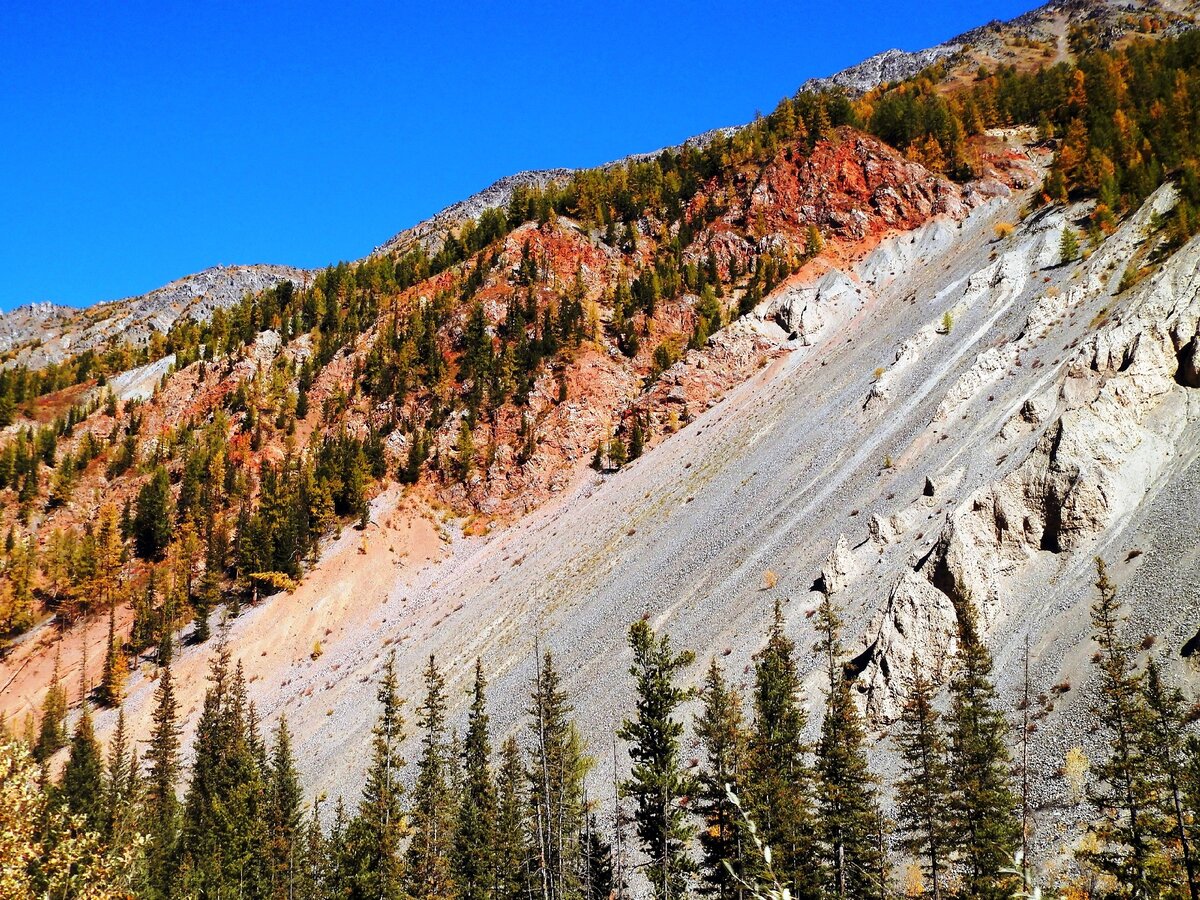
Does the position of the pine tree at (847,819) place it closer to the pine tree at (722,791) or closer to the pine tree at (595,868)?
the pine tree at (722,791)

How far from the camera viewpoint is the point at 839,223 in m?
118

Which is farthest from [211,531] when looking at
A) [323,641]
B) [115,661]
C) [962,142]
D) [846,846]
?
[962,142]

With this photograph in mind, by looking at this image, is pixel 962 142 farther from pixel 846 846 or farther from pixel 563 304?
pixel 846 846

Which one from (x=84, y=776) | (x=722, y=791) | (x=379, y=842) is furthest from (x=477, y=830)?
(x=84, y=776)

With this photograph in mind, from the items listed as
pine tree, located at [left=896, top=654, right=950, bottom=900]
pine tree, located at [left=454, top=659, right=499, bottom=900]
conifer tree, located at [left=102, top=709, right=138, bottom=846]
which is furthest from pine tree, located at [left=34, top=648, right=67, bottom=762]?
pine tree, located at [left=896, top=654, right=950, bottom=900]

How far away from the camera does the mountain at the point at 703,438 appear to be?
138 ft

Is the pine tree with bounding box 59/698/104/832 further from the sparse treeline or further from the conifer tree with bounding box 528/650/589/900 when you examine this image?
the conifer tree with bounding box 528/650/589/900

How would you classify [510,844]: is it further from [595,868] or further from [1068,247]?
[1068,247]

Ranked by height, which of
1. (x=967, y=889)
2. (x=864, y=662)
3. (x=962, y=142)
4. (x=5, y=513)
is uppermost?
(x=962, y=142)

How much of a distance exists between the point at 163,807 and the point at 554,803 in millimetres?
31275

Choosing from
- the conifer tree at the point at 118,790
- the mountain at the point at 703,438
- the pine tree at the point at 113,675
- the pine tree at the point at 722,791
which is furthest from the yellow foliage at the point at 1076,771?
the pine tree at the point at 113,675

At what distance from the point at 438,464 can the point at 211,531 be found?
26.7m

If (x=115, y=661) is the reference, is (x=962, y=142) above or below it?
above

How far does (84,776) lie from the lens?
184ft
